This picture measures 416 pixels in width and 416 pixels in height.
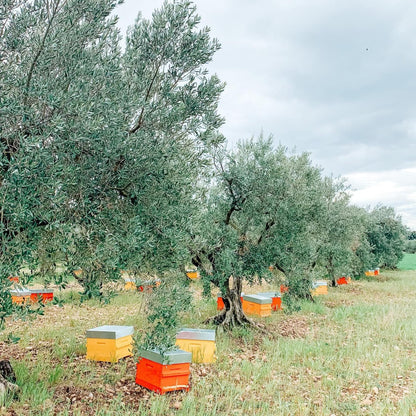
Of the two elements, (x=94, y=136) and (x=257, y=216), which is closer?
(x=94, y=136)

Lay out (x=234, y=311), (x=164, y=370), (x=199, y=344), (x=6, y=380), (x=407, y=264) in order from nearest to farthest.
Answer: (x=6, y=380), (x=164, y=370), (x=199, y=344), (x=234, y=311), (x=407, y=264)

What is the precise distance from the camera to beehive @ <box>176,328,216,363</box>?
890cm

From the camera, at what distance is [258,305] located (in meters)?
14.6

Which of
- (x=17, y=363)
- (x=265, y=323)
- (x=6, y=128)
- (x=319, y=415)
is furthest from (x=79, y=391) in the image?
(x=265, y=323)

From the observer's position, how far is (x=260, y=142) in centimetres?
1166

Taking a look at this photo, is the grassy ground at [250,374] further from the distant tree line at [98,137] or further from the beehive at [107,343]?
the distant tree line at [98,137]

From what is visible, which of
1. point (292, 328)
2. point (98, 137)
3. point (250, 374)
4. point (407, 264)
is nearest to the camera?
point (98, 137)

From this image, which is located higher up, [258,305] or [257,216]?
[257,216]

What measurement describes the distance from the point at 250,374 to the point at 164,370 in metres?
2.58

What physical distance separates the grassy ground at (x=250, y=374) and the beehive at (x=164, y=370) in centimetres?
20

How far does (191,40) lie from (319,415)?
290 inches

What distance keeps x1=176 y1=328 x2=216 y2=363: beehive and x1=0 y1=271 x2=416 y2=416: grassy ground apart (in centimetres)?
28

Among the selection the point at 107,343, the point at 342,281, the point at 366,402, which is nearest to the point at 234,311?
the point at 107,343

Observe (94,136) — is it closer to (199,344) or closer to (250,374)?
(199,344)
